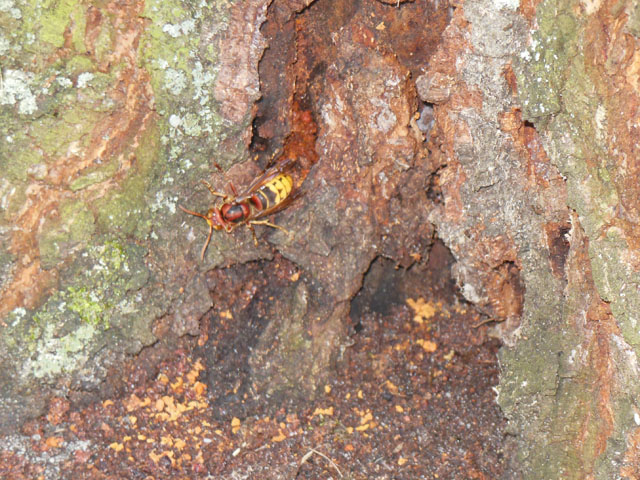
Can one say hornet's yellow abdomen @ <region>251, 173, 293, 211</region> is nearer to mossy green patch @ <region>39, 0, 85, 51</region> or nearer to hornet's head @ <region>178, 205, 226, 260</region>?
hornet's head @ <region>178, 205, 226, 260</region>

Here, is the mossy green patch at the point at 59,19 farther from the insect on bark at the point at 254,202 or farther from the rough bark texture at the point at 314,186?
the insect on bark at the point at 254,202

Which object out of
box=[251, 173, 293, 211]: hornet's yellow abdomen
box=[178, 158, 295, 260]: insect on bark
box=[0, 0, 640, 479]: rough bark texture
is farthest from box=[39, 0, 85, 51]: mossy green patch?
box=[251, 173, 293, 211]: hornet's yellow abdomen

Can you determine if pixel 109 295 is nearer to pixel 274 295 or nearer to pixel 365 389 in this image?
pixel 274 295

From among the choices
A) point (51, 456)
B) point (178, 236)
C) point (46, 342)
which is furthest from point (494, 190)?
point (51, 456)

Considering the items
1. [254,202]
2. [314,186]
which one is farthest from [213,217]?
[314,186]

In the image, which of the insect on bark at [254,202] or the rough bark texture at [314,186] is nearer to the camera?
the rough bark texture at [314,186]

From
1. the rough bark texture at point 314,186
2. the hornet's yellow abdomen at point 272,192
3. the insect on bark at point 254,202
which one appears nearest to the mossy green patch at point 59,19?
the rough bark texture at point 314,186

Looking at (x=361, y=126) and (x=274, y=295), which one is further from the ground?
(x=361, y=126)
